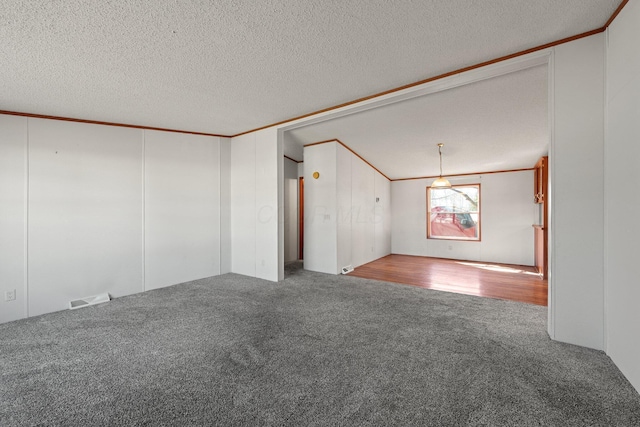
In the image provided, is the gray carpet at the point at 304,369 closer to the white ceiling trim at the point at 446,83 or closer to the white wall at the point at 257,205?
the white wall at the point at 257,205

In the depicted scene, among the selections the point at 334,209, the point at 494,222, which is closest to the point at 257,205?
the point at 334,209

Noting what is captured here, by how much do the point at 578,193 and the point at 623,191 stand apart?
1.17ft

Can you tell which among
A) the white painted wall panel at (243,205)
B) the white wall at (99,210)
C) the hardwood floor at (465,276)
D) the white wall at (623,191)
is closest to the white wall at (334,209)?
the hardwood floor at (465,276)

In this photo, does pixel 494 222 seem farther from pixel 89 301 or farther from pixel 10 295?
pixel 10 295

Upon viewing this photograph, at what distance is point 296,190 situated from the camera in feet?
21.8

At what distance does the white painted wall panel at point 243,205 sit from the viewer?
4.74 m

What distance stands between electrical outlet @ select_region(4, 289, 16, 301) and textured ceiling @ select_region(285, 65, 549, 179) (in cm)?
418

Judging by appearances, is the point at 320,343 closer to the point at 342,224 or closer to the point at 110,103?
the point at 342,224

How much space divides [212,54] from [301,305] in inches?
111

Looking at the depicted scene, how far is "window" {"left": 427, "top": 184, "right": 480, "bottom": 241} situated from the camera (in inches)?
270

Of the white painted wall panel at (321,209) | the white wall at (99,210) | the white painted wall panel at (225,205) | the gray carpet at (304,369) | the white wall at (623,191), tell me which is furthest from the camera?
the white painted wall panel at (321,209)

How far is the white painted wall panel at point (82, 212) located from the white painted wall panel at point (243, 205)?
1.48 metres

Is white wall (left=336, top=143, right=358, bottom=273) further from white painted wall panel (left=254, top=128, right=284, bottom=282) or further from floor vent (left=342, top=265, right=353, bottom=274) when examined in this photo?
white painted wall panel (left=254, top=128, right=284, bottom=282)

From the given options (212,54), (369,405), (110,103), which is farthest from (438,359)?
(110,103)
